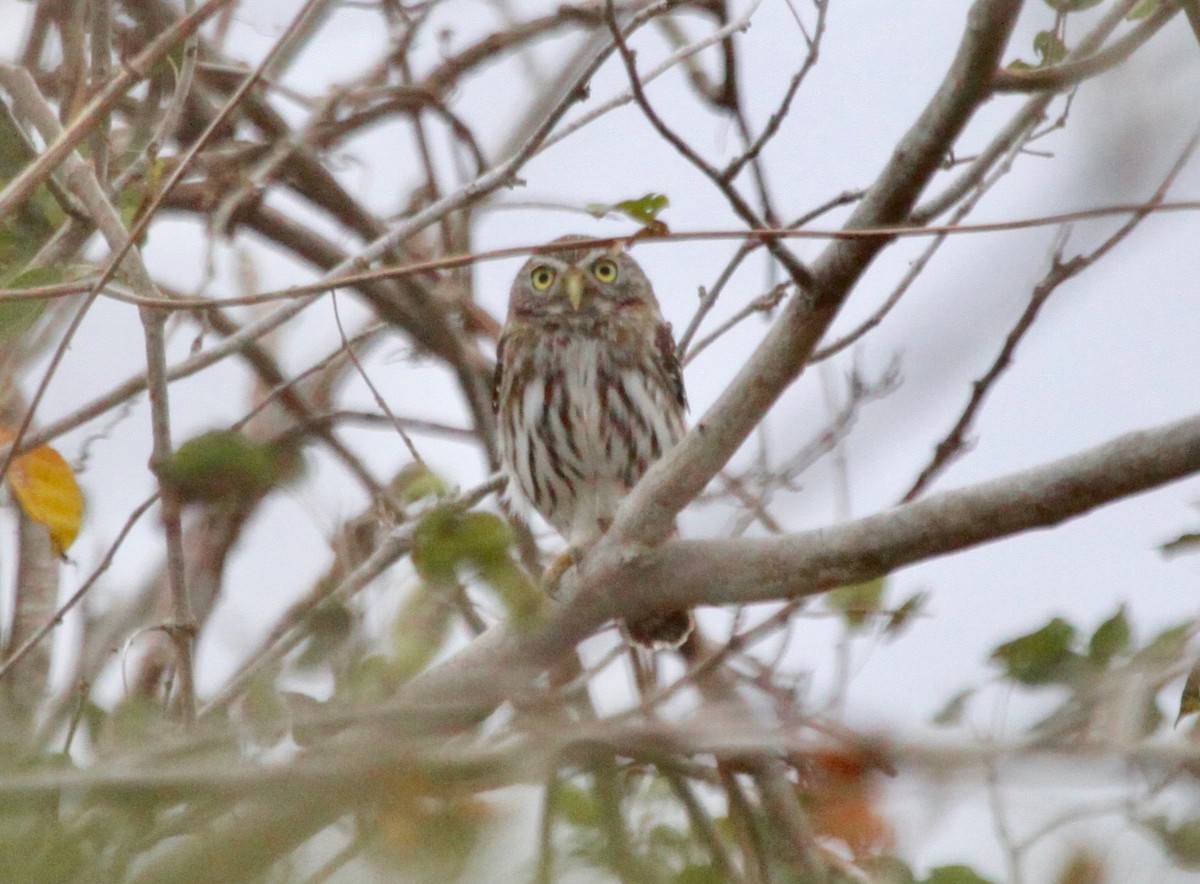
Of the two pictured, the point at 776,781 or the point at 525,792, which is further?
the point at 776,781

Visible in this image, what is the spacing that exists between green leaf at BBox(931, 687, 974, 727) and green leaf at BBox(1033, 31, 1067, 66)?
1658mm

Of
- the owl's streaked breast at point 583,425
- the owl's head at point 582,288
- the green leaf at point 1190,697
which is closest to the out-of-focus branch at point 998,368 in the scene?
the green leaf at point 1190,697

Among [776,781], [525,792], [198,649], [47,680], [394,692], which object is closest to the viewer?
[525,792]

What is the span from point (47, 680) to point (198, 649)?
3.91 feet

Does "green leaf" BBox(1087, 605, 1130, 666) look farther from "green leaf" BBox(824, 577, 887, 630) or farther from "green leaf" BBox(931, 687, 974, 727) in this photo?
"green leaf" BBox(824, 577, 887, 630)

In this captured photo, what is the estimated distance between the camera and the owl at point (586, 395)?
5418mm

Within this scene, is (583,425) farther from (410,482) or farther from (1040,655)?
(1040,655)

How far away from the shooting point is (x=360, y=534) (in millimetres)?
4672

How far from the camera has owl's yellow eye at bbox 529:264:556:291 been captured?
5914mm

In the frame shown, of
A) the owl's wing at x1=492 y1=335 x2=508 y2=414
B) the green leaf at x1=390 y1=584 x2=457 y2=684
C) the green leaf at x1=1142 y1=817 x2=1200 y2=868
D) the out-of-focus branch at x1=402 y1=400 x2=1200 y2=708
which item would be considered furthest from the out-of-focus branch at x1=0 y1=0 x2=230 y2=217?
the owl's wing at x1=492 y1=335 x2=508 y2=414

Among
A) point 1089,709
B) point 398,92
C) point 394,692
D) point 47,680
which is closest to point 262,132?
point 398,92

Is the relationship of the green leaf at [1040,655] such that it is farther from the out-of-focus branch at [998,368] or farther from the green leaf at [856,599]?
the green leaf at [856,599]

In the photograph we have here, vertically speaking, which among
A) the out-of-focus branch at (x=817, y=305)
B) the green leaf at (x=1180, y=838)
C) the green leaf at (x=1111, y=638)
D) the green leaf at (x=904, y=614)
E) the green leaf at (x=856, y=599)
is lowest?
the green leaf at (x=1180, y=838)

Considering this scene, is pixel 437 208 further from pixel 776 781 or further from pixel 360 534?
pixel 776 781
